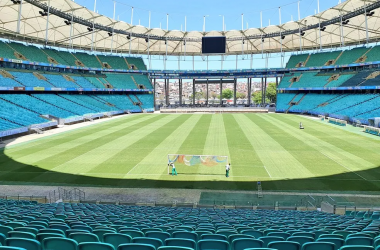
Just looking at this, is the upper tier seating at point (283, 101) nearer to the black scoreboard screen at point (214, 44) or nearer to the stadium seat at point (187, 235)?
the black scoreboard screen at point (214, 44)

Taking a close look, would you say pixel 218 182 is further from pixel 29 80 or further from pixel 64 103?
pixel 29 80

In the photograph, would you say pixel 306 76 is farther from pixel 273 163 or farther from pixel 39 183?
pixel 39 183

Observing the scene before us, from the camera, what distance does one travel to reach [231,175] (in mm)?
20266

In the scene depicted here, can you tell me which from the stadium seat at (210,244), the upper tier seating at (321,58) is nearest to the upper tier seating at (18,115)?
the stadium seat at (210,244)

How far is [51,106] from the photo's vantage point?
162ft

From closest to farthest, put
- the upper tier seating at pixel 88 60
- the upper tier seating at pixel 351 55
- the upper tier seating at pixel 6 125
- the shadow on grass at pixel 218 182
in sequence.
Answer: the shadow on grass at pixel 218 182 → the upper tier seating at pixel 6 125 → the upper tier seating at pixel 351 55 → the upper tier seating at pixel 88 60

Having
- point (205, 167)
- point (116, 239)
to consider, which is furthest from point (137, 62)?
point (116, 239)

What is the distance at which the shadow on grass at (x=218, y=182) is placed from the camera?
1777 cm

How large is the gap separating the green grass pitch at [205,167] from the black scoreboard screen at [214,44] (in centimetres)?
4833

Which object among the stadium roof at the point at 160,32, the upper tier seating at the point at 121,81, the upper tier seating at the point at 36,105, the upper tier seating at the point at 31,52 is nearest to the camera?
the upper tier seating at the point at 36,105

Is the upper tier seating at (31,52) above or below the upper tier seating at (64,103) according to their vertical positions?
above

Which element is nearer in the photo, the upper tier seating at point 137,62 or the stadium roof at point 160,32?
the stadium roof at point 160,32

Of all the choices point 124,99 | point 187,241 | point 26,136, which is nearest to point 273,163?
point 187,241

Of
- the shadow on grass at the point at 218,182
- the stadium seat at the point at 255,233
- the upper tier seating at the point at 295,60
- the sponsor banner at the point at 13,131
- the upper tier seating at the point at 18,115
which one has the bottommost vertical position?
the shadow on grass at the point at 218,182
